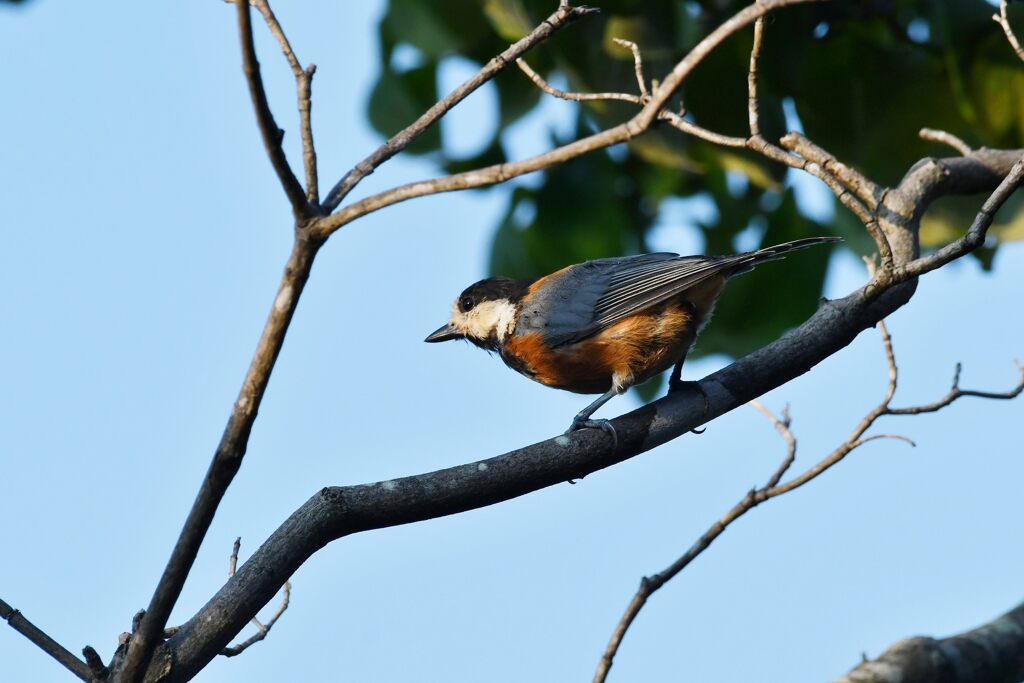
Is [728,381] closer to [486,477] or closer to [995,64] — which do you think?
[486,477]

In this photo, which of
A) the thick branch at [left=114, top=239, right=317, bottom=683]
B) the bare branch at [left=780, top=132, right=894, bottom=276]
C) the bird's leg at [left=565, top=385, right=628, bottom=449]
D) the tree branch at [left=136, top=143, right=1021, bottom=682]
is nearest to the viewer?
the thick branch at [left=114, top=239, right=317, bottom=683]

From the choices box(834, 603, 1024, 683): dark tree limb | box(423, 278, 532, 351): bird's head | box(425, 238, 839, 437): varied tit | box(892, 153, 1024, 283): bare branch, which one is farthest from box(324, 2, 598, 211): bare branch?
box(423, 278, 532, 351): bird's head

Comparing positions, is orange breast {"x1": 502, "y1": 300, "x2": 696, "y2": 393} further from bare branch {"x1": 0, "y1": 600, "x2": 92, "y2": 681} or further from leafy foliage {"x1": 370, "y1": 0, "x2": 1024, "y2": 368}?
bare branch {"x1": 0, "y1": 600, "x2": 92, "y2": 681}

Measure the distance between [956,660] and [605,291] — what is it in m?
2.09

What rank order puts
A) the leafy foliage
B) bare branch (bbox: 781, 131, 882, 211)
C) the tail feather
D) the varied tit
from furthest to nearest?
Result: the leafy foliage → the varied tit → the tail feather → bare branch (bbox: 781, 131, 882, 211)

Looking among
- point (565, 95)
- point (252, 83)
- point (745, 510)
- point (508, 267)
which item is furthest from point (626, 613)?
point (508, 267)

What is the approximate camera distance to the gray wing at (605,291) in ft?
15.0

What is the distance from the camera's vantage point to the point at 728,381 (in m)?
3.60

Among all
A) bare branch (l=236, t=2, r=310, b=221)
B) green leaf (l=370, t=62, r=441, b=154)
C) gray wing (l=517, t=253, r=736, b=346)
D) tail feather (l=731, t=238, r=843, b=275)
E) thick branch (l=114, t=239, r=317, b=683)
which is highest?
green leaf (l=370, t=62, r=441, b=154)

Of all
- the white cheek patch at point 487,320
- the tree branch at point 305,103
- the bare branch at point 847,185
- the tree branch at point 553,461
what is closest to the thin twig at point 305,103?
the tree branch at point 305,103

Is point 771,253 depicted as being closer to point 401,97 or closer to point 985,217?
point 985,217

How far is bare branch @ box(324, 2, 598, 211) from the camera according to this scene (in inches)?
95.4

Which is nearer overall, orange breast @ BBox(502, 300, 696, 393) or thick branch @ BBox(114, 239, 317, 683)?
thick branch @ BBox(114, 239, 317, 683)

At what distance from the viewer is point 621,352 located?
4.59 m
